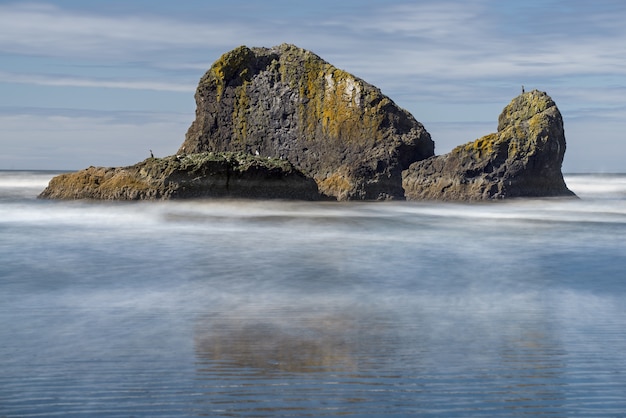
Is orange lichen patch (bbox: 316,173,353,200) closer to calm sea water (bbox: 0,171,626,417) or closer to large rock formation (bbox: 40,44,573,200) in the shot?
large rock formation (bbox: 40,44,573,200)

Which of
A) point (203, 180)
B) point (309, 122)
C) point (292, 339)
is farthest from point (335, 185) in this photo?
point (292, 339)

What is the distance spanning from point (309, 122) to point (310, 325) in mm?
15452

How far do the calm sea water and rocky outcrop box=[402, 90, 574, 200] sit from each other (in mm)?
8083

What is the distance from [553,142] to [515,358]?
55.7 ft

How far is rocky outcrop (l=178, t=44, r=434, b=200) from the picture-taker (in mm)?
20016

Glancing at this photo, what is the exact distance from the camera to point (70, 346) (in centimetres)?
480

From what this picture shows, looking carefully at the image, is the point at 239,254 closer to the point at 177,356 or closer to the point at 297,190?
the point at 177,356

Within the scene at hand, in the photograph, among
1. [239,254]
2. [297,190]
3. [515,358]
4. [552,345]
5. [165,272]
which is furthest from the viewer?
[297,190]

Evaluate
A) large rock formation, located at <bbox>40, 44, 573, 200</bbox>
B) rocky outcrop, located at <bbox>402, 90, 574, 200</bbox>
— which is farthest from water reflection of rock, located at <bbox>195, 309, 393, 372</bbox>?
rocky outcrop, located at <bbox>402, 90, 574, 200</bbox>

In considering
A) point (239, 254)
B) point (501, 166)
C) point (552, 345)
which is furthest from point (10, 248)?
point (501, 166)

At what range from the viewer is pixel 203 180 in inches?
724

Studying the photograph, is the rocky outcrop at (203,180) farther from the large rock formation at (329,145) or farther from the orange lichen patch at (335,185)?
the orange lichen patch at (335,185)

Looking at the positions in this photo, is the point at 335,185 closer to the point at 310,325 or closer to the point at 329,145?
the point at 329,145

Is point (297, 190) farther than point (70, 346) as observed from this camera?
Yes
